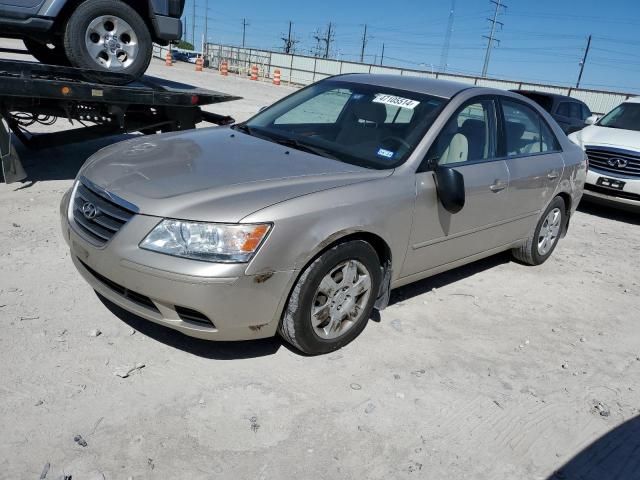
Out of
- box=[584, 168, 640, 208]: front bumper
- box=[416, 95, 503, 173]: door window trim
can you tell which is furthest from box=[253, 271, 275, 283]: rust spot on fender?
box=[584, 168, 640, 208]: front bumper

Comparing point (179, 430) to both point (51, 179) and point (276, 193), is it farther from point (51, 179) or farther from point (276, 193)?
point (51, 179)

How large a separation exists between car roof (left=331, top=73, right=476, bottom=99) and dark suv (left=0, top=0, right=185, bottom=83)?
3.15m

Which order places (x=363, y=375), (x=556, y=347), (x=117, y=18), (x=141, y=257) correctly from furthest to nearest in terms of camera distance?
(x=117, y=18)
(x=556, y=347)
(x=363, y=375)
(x=141, y=257)

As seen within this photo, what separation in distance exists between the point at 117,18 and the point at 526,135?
4736mm

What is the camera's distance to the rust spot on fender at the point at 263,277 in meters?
2.78

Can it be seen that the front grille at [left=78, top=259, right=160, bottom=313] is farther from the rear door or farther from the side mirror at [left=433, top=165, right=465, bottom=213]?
the rear door

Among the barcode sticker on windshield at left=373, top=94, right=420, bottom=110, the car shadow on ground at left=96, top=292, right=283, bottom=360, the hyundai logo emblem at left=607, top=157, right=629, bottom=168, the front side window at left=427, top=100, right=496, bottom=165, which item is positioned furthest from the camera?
the hyundai logo emblem at left=607, top=157, right=629, bottom=168

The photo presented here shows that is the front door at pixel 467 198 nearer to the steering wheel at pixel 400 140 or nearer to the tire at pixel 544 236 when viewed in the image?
the steering wheel at pixel 400 140

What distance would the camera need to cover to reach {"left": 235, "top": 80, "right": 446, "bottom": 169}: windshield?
3.65m

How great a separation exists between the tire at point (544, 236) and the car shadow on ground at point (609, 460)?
2.37 meters

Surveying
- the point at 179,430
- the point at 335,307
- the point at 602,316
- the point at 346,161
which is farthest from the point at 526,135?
the point at 179,430

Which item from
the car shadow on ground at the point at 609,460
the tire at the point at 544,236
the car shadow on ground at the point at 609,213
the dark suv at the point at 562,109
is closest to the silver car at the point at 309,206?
the tire at the point at 544,236

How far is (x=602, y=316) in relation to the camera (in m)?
4.55

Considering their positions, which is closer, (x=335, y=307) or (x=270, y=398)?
(x=270, y=398)
